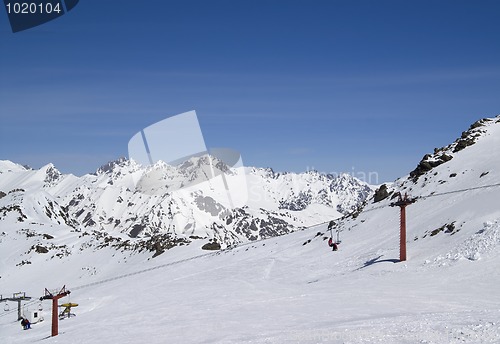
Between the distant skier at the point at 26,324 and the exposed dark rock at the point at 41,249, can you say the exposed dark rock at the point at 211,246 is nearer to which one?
the exposed dark rock at the point at 41,249

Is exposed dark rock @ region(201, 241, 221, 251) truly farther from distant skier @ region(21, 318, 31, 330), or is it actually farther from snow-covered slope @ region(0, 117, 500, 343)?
distant skier @ region(21, 318, 31, 330)

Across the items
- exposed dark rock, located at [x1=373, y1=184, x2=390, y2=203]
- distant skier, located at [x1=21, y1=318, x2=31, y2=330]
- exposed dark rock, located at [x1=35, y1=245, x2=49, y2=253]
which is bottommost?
distant skier, located at [x1=21, y1=318, x2=31, y2=330]

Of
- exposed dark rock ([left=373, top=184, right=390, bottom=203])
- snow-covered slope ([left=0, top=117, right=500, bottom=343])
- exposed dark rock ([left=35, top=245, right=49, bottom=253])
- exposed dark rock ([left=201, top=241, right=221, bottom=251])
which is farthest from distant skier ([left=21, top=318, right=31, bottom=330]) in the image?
exposed dark rock ([left=35, top=245, right=49, bottom=253])

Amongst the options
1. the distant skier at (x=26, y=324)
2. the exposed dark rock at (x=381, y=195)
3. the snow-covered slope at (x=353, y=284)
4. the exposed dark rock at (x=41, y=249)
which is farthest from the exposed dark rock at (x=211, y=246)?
the distant skier at (x=26, y=324)

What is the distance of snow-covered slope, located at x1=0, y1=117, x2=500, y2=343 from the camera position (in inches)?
814

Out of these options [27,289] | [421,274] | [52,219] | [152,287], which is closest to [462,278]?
[421,274]

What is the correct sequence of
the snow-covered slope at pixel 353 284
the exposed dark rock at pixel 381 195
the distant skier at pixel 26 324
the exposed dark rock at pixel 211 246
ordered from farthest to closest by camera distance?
the exposed dark rock at pixel 211 246 < the exposed dark rock at pixel 381 195 < the distant skier at pixel 26 324 < the snow-covered slope at pixel 353 284

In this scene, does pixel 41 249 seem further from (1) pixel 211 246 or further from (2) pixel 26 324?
(2) pixel 26 324

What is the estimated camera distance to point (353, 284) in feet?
113

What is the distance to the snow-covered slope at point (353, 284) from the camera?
20.7 meters

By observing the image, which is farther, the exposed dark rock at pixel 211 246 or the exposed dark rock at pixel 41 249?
the exposed dark rock at pixel 41 249

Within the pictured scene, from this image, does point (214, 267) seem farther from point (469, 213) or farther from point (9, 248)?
point (9, 248)

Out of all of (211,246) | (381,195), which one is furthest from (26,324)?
(381,195)

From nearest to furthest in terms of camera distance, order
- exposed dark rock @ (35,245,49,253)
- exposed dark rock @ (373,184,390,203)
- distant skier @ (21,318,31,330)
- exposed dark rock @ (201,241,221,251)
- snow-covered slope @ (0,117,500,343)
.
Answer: snow-covered slope @ (0,117,500,343), distant skier @ (21,318,31,330), exposed dark rock @ (373,184,390,203), exposed dark rock @ (201,241,221,251), exposed dark rock @ (35,245,49,253)
